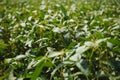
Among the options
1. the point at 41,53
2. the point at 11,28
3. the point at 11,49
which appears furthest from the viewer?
the point at 11,28

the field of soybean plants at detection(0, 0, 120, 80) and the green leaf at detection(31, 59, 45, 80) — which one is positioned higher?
the green leaf at detection(31, 59, 45, 80)

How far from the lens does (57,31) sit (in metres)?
2.07

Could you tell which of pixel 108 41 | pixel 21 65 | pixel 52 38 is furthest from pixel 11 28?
pixel 108 41

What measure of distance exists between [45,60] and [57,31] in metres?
0.64

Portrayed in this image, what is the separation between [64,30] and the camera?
2.10m

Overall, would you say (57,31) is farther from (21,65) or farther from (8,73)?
(8,73)

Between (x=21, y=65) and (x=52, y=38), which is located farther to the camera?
(x=52, y=38)

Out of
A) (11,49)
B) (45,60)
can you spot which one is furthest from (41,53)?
(45,60)

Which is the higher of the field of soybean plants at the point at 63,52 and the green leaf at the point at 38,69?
the green leaf at the point at 38,69

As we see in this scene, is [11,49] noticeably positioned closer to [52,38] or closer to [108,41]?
[52,38]

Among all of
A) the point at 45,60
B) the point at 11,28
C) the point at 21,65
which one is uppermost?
the point at 45,60

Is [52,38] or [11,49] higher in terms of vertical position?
[52,38]

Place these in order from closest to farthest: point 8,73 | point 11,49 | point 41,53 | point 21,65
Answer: point 8,73 → point 21,65 → point 41,53 → point 11,49

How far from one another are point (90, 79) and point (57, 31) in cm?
61
